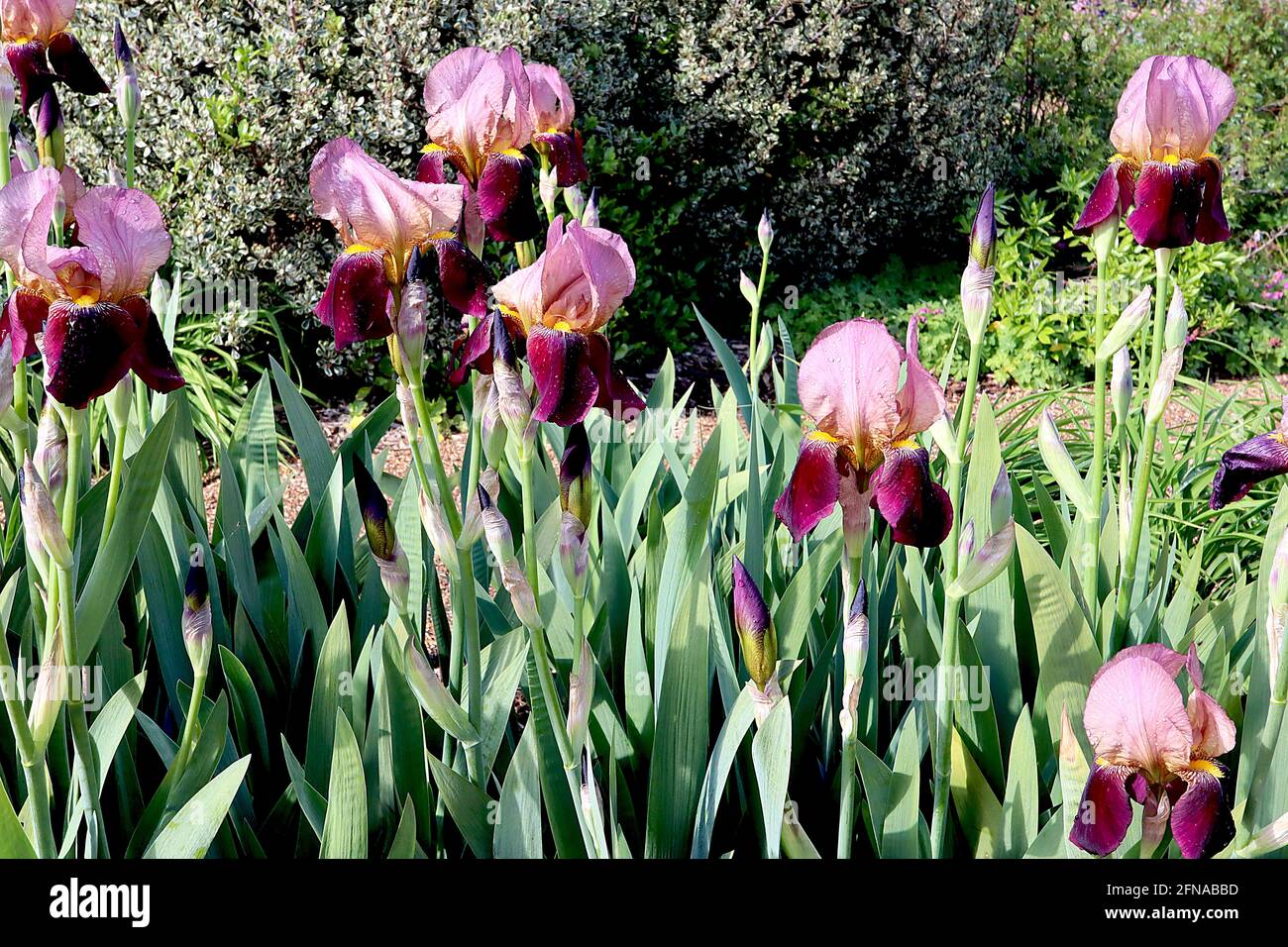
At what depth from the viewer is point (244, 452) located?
7.95 feet

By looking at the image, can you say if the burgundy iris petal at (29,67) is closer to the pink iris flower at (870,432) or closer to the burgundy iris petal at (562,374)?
the burgundy iris petal at (562,374)

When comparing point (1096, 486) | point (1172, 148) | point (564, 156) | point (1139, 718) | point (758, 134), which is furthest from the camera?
point (758, 134)

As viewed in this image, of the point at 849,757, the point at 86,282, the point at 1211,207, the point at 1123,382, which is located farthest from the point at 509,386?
the point at 1211,207

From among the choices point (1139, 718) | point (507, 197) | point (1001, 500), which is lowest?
point (1139, 718)

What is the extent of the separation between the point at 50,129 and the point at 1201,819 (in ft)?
6.11

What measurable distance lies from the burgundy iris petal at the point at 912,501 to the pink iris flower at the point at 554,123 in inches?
43.5

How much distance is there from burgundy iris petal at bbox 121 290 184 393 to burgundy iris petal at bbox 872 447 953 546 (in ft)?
2.63

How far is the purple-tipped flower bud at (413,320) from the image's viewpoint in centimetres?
131

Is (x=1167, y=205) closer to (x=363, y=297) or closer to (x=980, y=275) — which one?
(x=980, y=275)

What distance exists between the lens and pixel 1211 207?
1780 millimetres

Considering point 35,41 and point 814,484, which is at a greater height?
point 35,41

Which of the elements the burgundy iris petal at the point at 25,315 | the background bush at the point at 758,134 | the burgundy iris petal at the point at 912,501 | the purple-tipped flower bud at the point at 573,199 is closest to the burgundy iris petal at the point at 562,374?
the burgundy iris petal at the point at 912,501

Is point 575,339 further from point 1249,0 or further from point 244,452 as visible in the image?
point 1249,0

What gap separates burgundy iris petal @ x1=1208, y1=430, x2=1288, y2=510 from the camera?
4.65 feet
